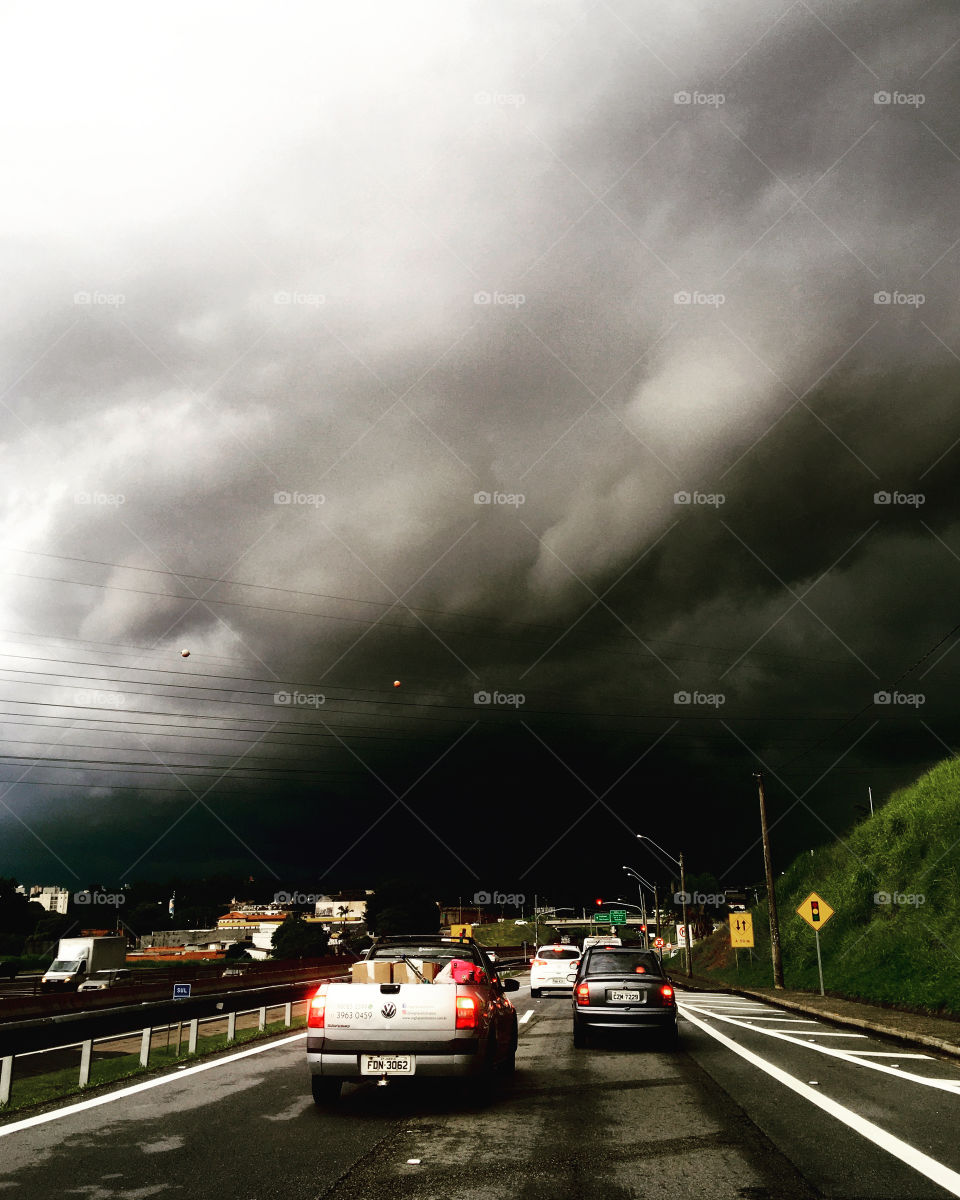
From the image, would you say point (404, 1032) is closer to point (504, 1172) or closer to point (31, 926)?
point (504, 1172)

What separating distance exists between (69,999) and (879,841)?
30.4m

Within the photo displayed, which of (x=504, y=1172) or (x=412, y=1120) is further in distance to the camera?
(x=412, y=1120)

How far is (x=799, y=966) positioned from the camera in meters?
34.8

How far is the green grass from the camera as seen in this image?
32.3 ft

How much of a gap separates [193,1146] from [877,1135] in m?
5.18

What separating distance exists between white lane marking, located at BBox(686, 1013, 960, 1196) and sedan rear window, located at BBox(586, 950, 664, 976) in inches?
101

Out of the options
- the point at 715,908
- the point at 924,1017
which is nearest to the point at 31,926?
the point at 715,908

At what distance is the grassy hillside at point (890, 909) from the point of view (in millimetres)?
22125

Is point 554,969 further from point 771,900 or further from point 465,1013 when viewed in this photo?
point 465,1013

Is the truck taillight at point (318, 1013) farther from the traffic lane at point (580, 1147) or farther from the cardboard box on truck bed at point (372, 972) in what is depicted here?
the traffic lane at point (580, 1147)

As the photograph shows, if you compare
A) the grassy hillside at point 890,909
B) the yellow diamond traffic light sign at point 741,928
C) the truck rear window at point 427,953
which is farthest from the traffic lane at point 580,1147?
the yellow diamond traffic light sign at point 741,928

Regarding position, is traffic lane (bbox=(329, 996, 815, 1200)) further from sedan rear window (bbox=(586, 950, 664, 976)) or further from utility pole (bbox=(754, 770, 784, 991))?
utility pole (bbox=(754, 770, 784, 991))

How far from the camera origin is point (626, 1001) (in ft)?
43.2

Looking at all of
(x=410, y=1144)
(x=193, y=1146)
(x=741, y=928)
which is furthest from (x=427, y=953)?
(x=741, y=928)
